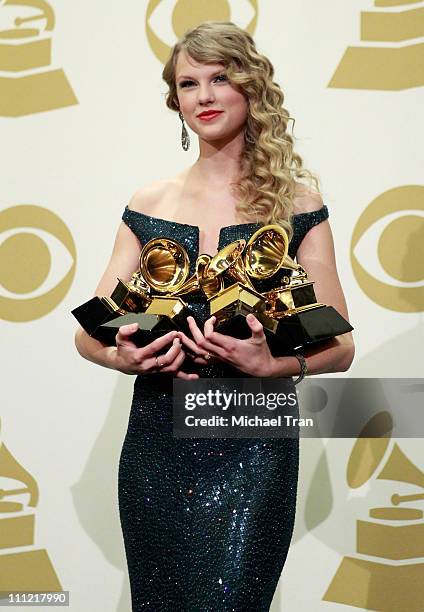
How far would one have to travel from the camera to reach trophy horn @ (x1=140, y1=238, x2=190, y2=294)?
75.8 inches

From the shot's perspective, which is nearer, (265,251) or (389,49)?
(265,251)

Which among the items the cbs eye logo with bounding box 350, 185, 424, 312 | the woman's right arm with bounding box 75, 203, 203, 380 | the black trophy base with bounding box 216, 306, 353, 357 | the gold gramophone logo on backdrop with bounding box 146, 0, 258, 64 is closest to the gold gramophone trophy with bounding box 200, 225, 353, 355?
the black trophy base with bounding box 216, 306, 353, 357

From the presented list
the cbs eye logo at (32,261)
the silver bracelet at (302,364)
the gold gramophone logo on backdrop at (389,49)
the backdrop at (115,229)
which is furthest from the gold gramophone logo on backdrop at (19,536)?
the gold gramophone logo on backdrop at (389,49)

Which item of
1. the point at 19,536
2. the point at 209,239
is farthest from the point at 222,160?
the point at 19,536

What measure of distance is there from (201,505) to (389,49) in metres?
1.22

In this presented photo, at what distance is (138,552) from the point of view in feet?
6.62

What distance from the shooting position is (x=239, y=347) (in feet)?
5.85

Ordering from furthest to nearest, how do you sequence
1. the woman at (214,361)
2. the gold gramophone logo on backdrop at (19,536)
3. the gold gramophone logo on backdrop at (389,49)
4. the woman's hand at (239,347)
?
the gold gramophone logo on backdrop at (19,536) < the gold gramophone logo on backdrop at (389,49) < the woman at (214,361) < the woman's hand at (239,347)

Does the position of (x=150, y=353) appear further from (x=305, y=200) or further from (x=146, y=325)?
(x=305, y=200)

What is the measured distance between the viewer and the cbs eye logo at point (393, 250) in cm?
255

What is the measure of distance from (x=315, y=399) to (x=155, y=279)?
42 centimetres

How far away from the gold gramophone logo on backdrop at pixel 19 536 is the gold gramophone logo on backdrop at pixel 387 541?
0.78 meters

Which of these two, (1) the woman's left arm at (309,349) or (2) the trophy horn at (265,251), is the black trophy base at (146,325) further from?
(2) the trophy horn at (265,251)

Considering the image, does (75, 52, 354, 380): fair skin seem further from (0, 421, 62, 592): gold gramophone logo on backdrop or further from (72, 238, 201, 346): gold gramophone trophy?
(0, 421, 62, 592): gold gramophone logo on backdrop
